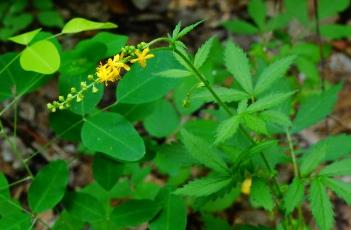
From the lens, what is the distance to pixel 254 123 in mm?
1407

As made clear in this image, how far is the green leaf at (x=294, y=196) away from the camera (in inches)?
62.0

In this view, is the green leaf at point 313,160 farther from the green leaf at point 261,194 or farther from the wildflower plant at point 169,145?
the green leaf at point 261,194

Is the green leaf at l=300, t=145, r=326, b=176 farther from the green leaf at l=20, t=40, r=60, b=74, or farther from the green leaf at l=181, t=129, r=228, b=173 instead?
the green leaf at l=20, t=40, r=60, b=74

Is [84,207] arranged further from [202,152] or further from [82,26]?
[82,26]

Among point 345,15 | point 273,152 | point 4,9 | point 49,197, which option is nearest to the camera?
point 49,197

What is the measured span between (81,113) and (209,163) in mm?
491

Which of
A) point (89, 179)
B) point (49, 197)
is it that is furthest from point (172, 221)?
point (89, 179)

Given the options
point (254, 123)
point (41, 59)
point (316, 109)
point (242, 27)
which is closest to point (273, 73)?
point (254, 123)

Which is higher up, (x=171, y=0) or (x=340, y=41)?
(x=171, y=0)

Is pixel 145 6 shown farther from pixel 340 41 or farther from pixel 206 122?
pixel 206 122

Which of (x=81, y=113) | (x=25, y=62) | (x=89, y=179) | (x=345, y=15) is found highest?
(x=25, y=62)

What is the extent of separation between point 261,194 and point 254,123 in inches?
11.5

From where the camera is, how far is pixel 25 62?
1346 mm

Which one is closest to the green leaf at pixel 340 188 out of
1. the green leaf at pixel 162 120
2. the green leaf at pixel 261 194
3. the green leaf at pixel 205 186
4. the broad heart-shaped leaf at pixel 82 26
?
the green leaf at pixel 261 194
